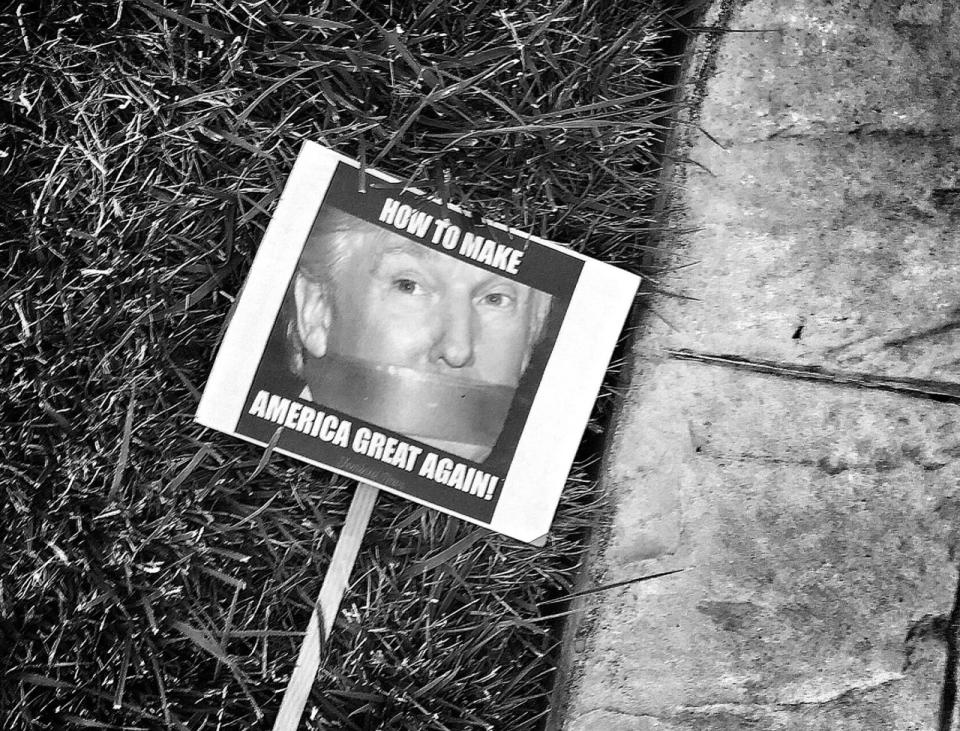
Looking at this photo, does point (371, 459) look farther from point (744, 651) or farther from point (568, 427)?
point (744, 651)

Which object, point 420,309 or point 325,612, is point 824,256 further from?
point 325,612

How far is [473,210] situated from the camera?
933 millimetres

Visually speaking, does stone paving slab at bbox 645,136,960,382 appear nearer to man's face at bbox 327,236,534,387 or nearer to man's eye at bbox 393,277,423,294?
man's face at bbox 327,236,534,387

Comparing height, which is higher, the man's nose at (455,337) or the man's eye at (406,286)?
the man's eye at (406,286)

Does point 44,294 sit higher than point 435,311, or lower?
lower

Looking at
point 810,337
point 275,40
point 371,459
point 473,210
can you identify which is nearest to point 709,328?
point 810,337

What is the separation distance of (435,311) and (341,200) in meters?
0.20

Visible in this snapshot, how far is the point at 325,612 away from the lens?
93cm

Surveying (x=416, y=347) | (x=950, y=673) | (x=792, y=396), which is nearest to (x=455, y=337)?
(x=416, y=347)

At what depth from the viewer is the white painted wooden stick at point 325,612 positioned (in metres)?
0.92

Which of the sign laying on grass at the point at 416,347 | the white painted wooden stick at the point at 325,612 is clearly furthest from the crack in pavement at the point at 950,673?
the white painted wooden stick at the point at 325,612

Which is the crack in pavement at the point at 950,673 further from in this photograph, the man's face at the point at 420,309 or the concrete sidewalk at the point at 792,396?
the man's face at the point at 420,309

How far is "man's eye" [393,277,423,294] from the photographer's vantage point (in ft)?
3.09

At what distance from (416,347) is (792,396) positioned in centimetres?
54
